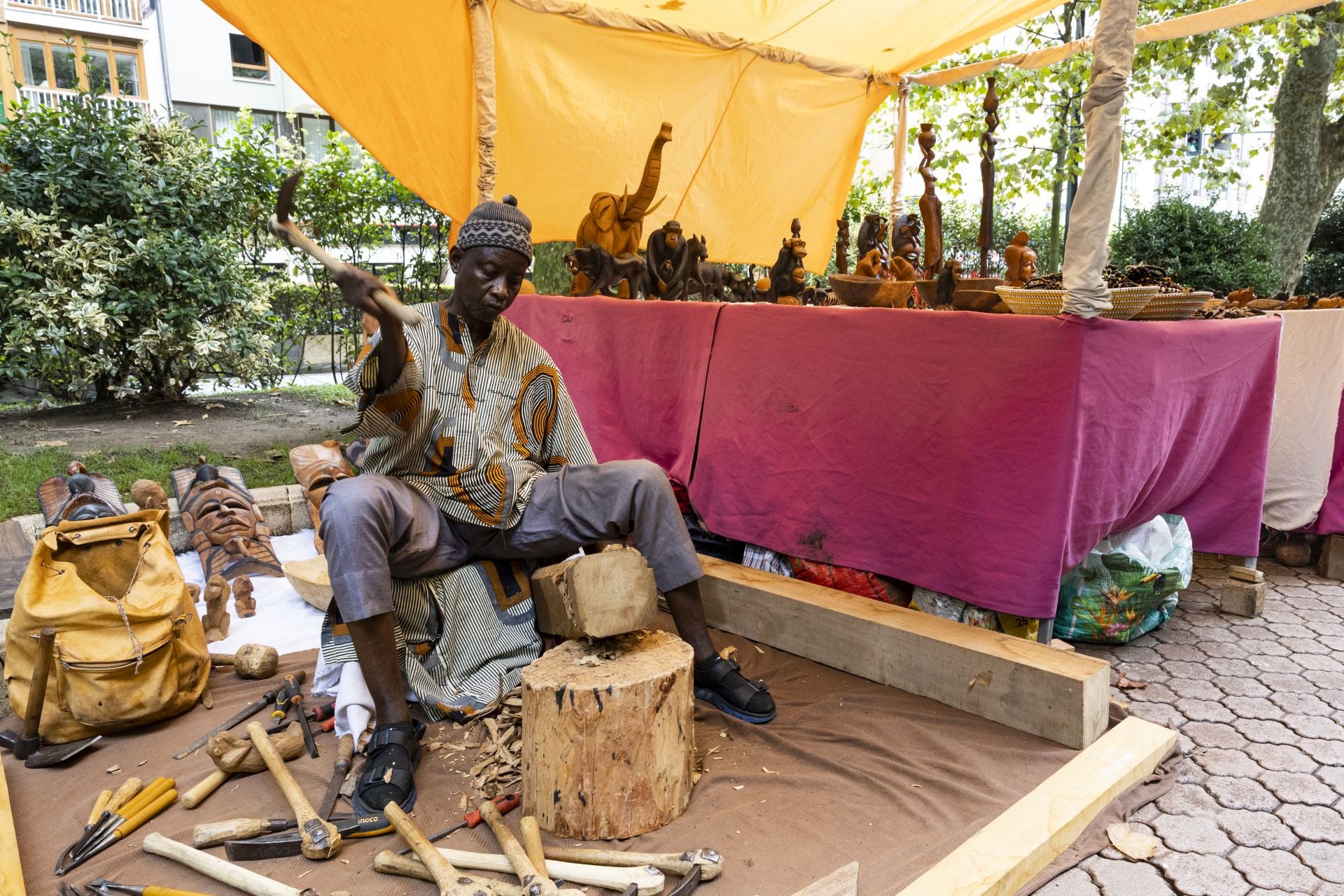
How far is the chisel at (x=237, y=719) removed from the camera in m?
2.32

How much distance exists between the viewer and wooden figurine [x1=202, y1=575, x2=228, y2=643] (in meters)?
3.03

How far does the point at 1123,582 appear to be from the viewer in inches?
119

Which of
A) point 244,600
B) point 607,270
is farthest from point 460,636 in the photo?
point 607,270

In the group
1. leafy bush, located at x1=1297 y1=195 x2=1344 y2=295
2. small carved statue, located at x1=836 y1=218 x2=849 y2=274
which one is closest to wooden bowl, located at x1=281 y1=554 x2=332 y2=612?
small carved statue, located at x1=836 y1=218 x2=849 y2=274

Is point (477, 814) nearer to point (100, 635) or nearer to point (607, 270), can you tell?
point (100, 635)

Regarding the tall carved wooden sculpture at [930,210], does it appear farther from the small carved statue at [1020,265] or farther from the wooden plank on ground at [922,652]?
the wooden plank on ground at [922,652]

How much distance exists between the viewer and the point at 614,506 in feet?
8.17

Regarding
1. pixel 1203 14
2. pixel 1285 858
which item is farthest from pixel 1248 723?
pixel 1203 14

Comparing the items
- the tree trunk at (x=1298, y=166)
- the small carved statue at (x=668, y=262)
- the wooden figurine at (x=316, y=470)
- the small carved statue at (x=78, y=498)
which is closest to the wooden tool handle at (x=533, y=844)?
the small carved statue at (x=78, y=498)

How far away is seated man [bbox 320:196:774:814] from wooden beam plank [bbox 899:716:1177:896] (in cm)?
73

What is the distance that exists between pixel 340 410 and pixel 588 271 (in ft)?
11.3

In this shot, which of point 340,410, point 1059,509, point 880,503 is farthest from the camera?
point 340,410

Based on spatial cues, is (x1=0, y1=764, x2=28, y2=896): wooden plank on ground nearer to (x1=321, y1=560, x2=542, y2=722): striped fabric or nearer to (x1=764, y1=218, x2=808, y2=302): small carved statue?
(x1=321, y1=560, x2=542, y2=722): striped fabric

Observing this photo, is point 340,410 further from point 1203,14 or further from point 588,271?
point 1203,14
